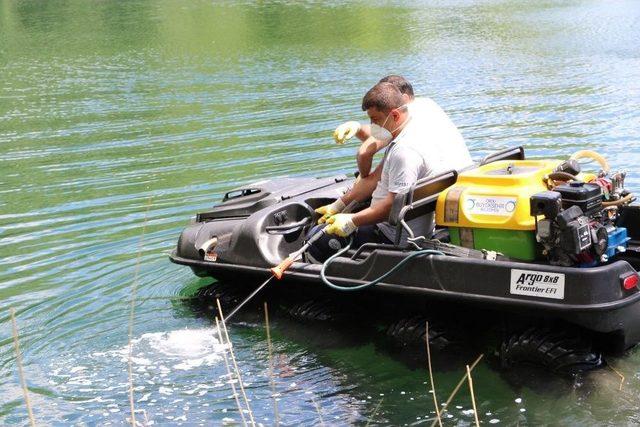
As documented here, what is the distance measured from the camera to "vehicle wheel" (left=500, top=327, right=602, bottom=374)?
5.20 m

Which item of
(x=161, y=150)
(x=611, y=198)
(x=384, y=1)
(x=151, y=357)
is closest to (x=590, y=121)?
(x=161, y=150)

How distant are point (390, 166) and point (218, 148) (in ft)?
22.8

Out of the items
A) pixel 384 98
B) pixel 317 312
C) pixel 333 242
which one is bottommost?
pixel 317 312

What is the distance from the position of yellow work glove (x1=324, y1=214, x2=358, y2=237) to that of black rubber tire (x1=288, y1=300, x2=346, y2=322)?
0.58 m

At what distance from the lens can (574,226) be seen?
16.2 ft

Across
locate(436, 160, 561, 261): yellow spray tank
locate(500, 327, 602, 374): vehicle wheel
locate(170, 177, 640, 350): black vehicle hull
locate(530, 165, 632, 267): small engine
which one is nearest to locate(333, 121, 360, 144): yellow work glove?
locate(170, 177, 640, 350): black vehicle hull

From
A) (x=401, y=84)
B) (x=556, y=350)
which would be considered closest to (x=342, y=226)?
(x=401, y=84)

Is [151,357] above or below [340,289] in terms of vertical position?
below

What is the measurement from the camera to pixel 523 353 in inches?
209

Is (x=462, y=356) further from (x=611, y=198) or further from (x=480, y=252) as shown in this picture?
(x=611, y=198)

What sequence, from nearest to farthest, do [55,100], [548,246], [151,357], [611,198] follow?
1. [548,246]
2. [611,198]
3. [151,357]
4. [55,100]

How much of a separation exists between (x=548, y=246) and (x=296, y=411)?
165cm

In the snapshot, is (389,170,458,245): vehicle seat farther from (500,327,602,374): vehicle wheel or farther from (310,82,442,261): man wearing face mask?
(500,327,602,374): vehicle wheel

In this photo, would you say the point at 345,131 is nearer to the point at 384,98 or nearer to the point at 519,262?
the point at 384,98
